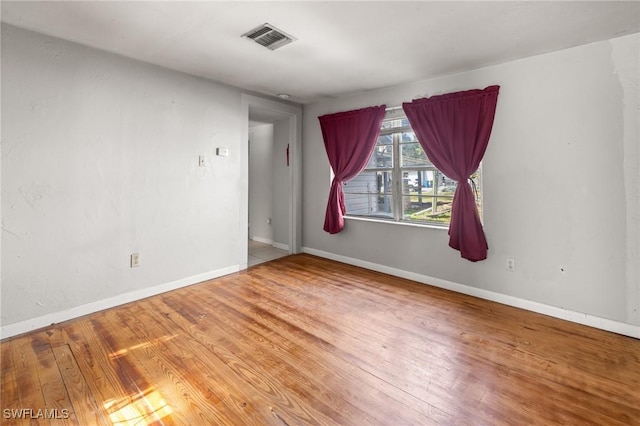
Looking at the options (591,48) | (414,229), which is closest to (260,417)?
(414,229)

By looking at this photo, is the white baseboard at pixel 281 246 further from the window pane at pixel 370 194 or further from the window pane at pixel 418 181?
the window pane at pixel 418 181

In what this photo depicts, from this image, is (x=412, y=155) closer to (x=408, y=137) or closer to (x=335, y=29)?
(x=408, y=137)

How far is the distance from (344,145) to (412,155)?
3.11 ft

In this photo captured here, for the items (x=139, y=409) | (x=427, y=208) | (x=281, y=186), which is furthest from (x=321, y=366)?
(x=281, y=186)

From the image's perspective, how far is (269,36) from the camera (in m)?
2.31

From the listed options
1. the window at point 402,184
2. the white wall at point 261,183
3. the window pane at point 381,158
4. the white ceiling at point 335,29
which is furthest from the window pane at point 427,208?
the white wall at point 261,183

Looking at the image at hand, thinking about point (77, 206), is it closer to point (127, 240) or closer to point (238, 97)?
point (127, 240)

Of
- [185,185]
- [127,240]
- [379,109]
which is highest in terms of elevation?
[379,109]

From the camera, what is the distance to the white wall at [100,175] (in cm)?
222

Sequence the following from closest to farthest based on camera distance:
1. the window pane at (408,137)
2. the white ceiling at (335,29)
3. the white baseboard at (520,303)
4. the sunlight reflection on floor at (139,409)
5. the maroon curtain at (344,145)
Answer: the sunlight reflection on floor at (139,409)
the white ceiling at (335,29)
the white baseboard at (520,303)
the window pane at (408,137)
the maroon curtain at (344,145)

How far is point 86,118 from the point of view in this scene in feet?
8.26

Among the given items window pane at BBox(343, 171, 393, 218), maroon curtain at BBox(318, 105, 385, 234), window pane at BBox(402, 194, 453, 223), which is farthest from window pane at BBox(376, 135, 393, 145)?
window pane at BBox(402, 194, 453, 223)

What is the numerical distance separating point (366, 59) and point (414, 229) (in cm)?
194

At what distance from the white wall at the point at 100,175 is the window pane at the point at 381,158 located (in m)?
1.93
